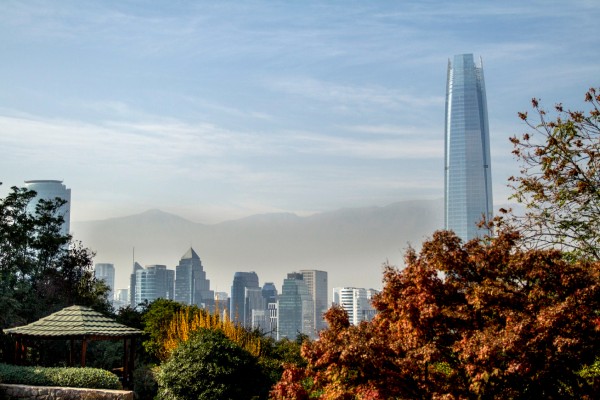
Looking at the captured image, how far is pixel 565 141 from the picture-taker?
13.0 m

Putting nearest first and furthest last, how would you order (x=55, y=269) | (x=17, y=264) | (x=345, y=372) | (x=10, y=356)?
(x=345, y=372) → (x=10, y=356) → (x=17, y=264) → (x=55, y=269)

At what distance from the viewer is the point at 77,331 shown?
18188 mm

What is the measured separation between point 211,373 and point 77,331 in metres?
3.72

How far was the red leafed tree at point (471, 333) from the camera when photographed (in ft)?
29.0

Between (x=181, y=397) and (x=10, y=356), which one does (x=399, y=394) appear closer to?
(x=181, y=397)

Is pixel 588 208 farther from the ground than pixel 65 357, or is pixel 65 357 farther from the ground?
pixel 588 208

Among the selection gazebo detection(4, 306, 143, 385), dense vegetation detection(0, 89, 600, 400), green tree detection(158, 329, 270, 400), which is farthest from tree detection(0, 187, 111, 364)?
dense vegetation detection(0, 89, 600, 400)

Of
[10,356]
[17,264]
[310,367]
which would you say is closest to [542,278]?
[310,367]

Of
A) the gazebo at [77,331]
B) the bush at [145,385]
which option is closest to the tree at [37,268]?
the gazebo at [77,331]

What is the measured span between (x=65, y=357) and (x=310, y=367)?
17.6 metres

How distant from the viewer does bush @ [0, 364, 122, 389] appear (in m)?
17.1

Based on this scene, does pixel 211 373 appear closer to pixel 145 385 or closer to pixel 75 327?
pixel 145 385

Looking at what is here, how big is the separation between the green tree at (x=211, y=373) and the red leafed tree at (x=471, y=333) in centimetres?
659

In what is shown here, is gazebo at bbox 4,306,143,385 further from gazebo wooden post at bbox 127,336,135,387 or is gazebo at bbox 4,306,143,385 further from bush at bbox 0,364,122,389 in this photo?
bush at bbox 0,364,122,389
